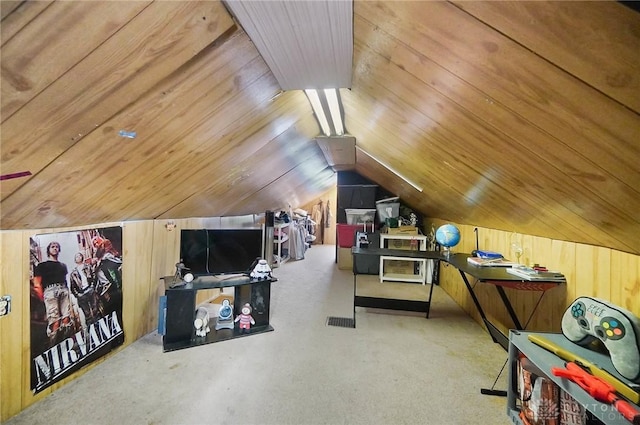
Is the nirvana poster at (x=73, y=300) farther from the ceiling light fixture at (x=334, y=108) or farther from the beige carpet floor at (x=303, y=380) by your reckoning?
the ceiling light fixture at (x=334, y=108)

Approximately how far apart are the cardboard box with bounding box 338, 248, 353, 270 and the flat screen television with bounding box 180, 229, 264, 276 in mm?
3352

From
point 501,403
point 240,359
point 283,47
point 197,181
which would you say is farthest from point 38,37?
point 501,403

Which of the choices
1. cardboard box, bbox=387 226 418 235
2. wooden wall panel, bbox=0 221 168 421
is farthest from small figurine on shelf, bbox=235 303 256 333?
cardboard box, bbox=387 226 418 235

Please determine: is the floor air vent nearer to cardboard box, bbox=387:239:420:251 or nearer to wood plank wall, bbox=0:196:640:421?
wood plank wall, bbox=0:196:640:421

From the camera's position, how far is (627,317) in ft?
3.94

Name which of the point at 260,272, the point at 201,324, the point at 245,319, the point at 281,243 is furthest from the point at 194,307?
the point at 281,243

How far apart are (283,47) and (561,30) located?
1.00 m

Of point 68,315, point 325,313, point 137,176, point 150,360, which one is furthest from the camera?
point 325,313

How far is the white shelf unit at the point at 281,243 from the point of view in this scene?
6.61 m

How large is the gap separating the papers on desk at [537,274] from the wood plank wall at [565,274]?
0.06 metres

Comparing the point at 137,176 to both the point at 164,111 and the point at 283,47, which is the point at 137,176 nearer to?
the point at 164,111

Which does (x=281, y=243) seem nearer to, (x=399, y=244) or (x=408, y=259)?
(x=399, y=244)

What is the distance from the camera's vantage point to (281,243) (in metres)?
7.00

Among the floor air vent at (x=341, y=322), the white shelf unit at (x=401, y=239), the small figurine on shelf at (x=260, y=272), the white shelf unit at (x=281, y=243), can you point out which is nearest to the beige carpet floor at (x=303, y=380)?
the floor air vent at (x=341, y=322)
